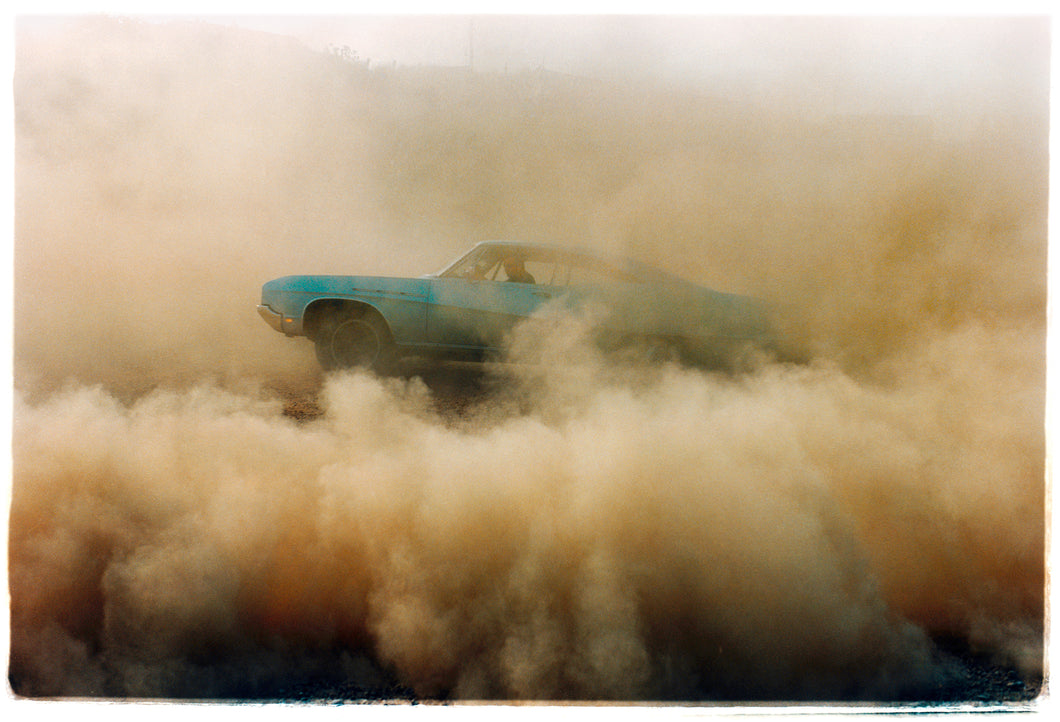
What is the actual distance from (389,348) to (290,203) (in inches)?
81.9

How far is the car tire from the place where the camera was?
350 cm

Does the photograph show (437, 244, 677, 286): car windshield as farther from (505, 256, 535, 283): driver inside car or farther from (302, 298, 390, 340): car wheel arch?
(302, 298, 390, 340): car wheel arch

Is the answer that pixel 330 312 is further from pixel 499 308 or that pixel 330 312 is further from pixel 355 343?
pixel 499 308

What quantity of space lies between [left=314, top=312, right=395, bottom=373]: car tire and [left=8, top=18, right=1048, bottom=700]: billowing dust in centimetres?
16

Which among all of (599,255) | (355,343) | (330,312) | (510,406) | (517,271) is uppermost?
(599,255)

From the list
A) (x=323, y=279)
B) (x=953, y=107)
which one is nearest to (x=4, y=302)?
(x=323, y=279)

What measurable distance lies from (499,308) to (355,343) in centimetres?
98

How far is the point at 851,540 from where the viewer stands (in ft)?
7.64

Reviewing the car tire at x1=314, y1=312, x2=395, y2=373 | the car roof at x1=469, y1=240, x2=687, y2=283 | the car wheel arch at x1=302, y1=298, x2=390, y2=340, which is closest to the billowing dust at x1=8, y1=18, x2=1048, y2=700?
the car tire at x1=314, y1=312, x2=395, y2=373

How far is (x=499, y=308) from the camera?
340cm

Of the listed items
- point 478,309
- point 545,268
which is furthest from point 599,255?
point 478,309

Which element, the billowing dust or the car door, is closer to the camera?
the billowing dust

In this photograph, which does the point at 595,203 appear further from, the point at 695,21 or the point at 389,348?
the point at 389,348

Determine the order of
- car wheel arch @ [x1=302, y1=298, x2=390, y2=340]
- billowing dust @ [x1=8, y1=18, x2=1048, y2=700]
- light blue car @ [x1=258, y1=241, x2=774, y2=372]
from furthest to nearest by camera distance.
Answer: car wheel arch @ [x1=302, y1=298, x2=390, y2=340] < light blue car @ [x1=258, y1=241, x2=774, y2=372] < billowing dust @ [x1=8, y1=18, x2=1048, y2=700]
